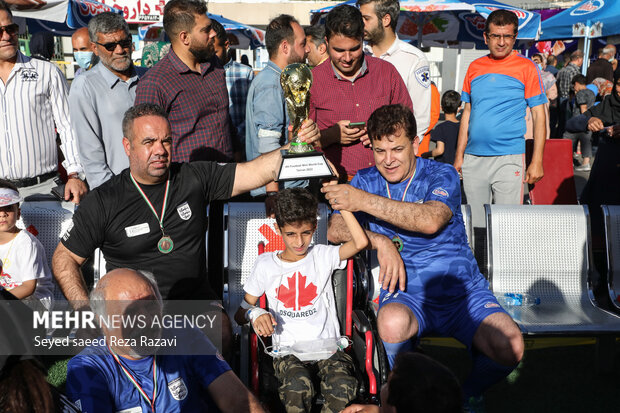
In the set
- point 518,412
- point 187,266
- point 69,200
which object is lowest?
point 518,412

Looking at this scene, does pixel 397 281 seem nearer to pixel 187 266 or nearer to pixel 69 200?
pixel 187 266

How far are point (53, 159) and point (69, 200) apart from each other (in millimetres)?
617

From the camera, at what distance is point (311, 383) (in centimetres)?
312

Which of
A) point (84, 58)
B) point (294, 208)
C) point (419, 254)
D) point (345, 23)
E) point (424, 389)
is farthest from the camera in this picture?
point (84, 58)

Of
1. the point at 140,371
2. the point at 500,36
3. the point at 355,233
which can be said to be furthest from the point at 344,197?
the point at 500,36

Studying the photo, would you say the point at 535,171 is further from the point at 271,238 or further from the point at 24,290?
the point at 24,290

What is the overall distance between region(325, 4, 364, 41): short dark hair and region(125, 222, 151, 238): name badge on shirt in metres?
1.98

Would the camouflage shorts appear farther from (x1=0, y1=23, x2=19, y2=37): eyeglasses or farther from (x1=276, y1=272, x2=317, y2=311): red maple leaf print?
(x1=0, y1=23, x2=19, y2=37): eyeglasses

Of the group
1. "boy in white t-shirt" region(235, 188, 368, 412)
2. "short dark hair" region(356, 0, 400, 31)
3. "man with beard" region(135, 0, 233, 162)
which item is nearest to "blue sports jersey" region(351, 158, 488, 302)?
"boy in white t-shirt" region(235, 188, 368, 412)

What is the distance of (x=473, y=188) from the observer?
221 inches

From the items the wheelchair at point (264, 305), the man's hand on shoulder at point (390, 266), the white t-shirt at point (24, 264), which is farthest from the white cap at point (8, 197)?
the man's hand on shoulder at point (390, 266)

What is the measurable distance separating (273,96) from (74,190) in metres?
1.65

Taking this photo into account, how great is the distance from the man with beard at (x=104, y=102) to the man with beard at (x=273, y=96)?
0.99m

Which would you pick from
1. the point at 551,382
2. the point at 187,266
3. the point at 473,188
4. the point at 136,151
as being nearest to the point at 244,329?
the point at 187,266
